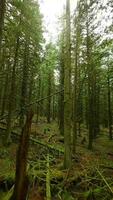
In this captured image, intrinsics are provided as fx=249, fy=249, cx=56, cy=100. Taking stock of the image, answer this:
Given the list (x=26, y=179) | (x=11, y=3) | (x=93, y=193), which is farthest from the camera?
(x=11, y=3)

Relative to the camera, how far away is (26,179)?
305 centimetres

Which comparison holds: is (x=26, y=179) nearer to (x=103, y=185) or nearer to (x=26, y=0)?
(x=103, y=185)

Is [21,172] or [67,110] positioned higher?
[67,110]

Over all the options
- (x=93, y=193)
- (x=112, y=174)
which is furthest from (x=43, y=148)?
(x=93, y=193)

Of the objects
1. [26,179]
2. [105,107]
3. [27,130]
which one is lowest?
[26,179]

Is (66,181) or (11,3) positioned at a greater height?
(11,3)

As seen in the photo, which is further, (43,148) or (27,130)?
(43,148)

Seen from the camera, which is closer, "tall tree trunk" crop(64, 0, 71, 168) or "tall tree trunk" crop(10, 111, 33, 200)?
"tall tree trunk" crop(10, 111, 33, 200)

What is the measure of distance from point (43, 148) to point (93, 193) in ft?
22.6

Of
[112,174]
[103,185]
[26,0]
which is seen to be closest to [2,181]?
[103,185]

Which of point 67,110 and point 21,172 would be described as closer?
point 21,172

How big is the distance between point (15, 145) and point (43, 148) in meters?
A: 2.18

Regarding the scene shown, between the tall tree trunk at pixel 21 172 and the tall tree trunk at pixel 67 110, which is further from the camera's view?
the tall tree trunk at pixel 67 110

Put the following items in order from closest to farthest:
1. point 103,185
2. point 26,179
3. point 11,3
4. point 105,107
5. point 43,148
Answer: point 26,179
point 103,185
point 11,3
point 43,148
point 105,107
